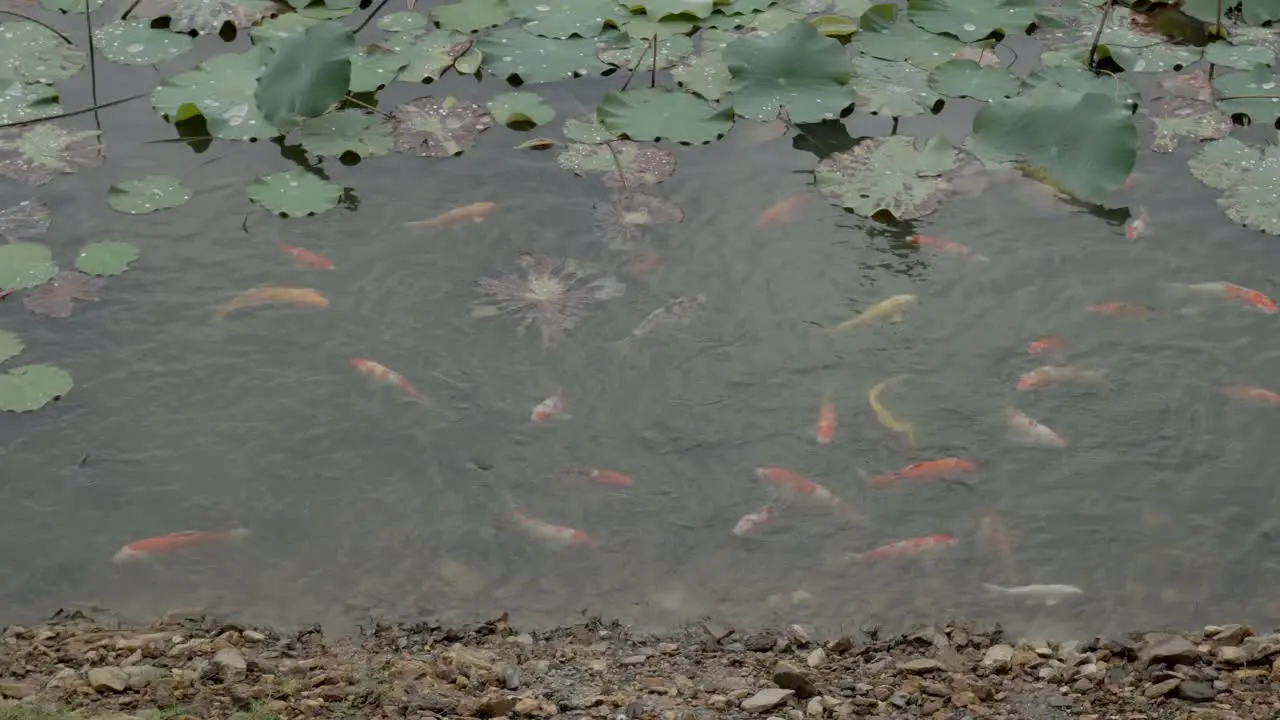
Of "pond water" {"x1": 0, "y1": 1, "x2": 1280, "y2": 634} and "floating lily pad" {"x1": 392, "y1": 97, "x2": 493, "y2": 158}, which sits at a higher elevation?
"floating lily pad" {"x1": 392, "y1": 97, "x2": 493, "y2": 158}

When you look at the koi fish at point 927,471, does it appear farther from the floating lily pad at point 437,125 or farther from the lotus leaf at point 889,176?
the floating lily pad at point 437,125

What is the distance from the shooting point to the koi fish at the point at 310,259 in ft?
19.0

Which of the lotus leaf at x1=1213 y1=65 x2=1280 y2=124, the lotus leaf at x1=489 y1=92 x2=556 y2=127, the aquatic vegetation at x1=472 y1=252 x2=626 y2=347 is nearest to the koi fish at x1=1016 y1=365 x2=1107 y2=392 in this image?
the aquatic vegetation at x1=472 y1=252 x2=626 y2=347

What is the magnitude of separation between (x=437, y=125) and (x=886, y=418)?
265 centimetres

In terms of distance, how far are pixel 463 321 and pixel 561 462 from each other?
2.87 ft

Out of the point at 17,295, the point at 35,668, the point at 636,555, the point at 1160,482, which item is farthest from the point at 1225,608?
the point at 17,295

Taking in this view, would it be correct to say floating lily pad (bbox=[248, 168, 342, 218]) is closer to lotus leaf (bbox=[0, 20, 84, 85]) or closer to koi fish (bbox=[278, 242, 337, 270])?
koi fish (bbox=[278, 242, 337, 270])

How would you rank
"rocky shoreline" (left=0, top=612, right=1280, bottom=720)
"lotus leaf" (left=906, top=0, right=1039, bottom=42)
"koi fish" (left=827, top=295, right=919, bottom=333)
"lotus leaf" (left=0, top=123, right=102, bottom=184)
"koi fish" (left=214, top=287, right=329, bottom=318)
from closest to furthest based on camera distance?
"rocky shoreline" (left=0, top=612, right=1280, bottom=720)
"koi fish" (left=827, top=295, right=919, bottom=333)
"koi fish" (left=214, top=287, right=329, bottom=318)
"lotus leaf" (left=0, top=123, right=102, bottom=184)
"lotus leaf" (left=906, top=0, right=1039, bottom=42)

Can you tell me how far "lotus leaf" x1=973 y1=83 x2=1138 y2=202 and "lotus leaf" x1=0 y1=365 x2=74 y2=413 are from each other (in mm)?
3993

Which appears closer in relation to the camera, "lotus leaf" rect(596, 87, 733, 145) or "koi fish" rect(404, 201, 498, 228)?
"koi fish" rect(404, 201, 498, 228)

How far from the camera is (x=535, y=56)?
686cm

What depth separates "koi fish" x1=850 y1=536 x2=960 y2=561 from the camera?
461 centimetres

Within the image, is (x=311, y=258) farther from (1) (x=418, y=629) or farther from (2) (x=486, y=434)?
(1) (x=418, y=629)

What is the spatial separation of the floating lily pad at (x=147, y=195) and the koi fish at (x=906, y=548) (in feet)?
11.1
